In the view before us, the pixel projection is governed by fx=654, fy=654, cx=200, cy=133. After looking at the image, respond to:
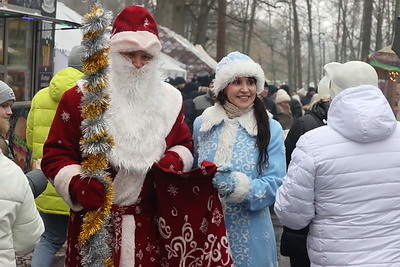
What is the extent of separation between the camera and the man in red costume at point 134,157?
3.41m

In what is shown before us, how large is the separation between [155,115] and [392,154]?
1.26 metres

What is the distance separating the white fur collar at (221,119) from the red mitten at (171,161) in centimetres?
44

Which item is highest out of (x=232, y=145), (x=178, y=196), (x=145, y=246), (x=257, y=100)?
(x=257, y=100)

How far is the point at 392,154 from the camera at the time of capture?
3.12 m

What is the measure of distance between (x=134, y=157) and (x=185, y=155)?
1.11ft

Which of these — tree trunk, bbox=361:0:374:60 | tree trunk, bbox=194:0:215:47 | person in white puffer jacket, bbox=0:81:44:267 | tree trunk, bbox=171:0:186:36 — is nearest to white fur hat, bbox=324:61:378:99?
person in white puffer jacket, bbox=0:81:44:267

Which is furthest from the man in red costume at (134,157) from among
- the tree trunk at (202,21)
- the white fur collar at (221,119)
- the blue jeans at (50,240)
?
→ the tree trunk at (202,21)

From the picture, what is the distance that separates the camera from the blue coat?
372cm

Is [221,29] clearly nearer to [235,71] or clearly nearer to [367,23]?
[367,23]


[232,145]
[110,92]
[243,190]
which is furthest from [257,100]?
[110,92]

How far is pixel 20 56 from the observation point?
28.8ft

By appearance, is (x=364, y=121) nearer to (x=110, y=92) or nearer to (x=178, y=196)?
(x=178, y=196)

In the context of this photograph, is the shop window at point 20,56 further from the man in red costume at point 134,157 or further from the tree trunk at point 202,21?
the tree trunk at point 202,21

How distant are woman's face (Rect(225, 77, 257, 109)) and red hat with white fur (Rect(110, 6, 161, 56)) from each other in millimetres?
606
